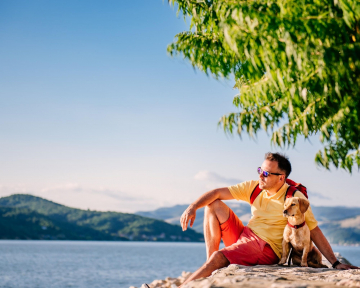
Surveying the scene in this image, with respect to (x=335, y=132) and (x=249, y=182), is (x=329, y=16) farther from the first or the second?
(x=249, y=182)

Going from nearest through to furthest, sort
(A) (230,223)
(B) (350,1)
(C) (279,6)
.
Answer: (B) (350,1)
(C) (279,6)
(A) (230,223)

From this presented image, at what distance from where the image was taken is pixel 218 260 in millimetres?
5887

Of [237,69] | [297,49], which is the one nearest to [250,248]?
[237,69]

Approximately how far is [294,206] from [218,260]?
1322 mm

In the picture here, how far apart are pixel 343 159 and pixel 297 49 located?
5.22ft

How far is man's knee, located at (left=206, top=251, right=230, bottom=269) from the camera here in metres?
5.82

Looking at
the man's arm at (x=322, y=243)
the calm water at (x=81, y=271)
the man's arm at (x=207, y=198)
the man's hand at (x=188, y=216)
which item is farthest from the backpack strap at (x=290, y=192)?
the calm water at (x=81, y=271)

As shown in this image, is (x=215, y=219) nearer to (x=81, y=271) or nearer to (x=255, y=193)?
(x=255, y=193)

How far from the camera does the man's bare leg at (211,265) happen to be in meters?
5.66

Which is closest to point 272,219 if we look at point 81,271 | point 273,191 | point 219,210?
point 273,191

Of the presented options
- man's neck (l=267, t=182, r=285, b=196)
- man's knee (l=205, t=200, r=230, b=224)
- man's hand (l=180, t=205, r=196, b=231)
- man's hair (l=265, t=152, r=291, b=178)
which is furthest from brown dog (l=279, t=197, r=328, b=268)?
man's hand (l=180, t=205, r=196, b=231)

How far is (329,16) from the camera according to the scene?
4289 mm

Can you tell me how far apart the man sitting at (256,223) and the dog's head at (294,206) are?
25 centimetres

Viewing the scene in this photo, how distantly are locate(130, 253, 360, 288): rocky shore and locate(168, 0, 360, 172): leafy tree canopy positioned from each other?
4.47ft
